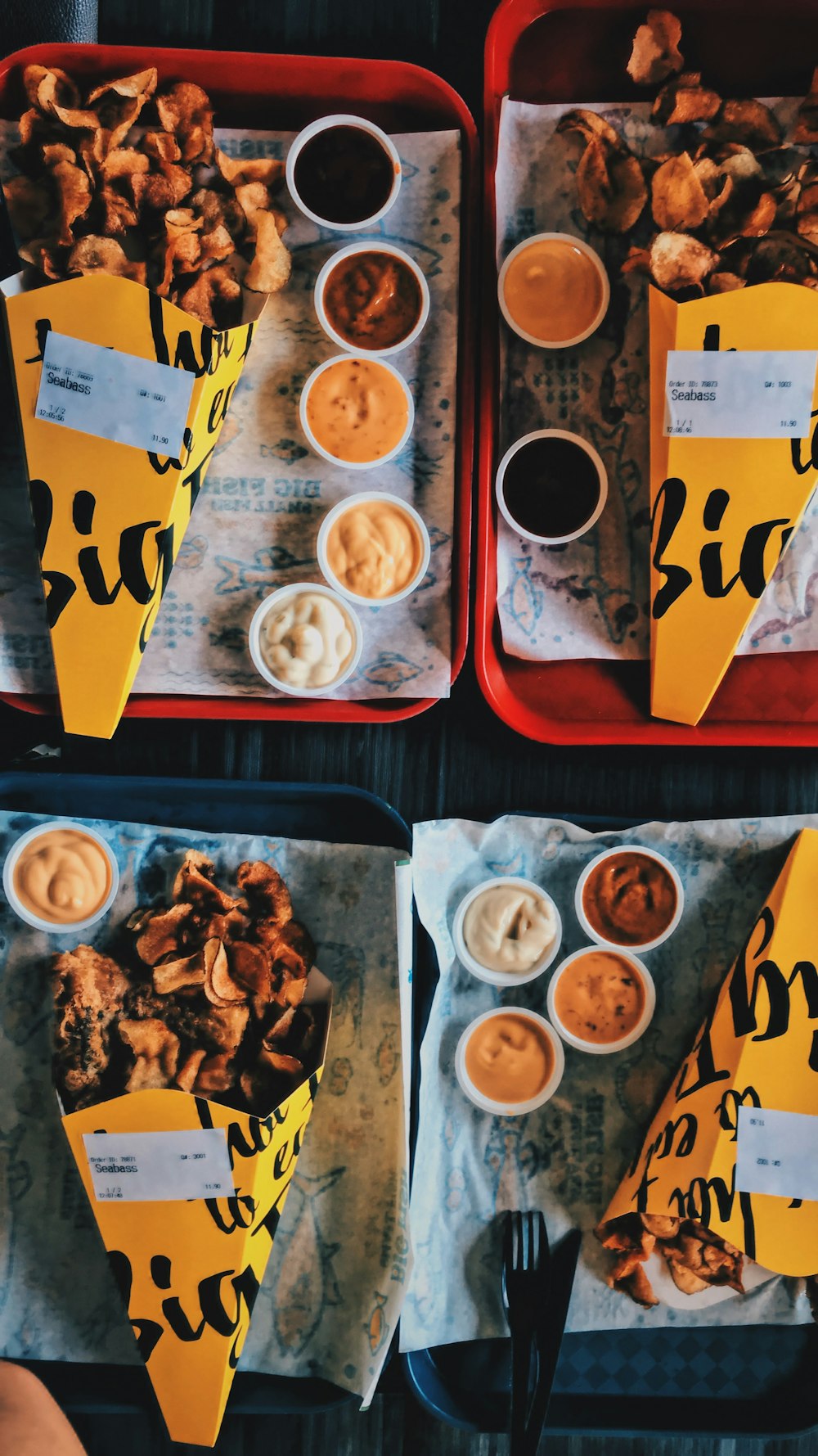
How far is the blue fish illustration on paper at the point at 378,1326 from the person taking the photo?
1.58 metres

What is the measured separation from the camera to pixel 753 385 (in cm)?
152

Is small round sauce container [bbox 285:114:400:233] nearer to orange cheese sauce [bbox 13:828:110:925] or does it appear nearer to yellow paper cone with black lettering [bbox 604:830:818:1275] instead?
orange cheese sauce [bbox 13:828:110:925]

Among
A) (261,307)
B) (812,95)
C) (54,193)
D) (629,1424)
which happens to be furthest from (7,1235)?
(812,95)

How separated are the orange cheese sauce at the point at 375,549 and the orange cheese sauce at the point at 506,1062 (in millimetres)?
783

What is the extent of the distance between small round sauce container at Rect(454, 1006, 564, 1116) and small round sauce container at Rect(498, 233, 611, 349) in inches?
46.4

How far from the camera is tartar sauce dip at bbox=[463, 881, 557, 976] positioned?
5.34 feet

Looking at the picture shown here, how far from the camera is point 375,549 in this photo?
5.17ft

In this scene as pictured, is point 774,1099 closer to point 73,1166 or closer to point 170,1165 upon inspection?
point 170,1165

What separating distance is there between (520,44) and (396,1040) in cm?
179

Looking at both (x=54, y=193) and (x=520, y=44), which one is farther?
(x=520, y=44)

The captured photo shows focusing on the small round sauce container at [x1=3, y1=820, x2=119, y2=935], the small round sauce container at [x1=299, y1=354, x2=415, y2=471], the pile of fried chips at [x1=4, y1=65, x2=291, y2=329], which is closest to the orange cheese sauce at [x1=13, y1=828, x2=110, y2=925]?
the small round sauce container at [x1=3, y1=820, x2=119, y2=935]

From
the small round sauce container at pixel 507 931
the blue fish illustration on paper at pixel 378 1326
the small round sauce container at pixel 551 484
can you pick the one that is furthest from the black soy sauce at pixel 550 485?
the blue fish illustration on paper at pixel 378 1326

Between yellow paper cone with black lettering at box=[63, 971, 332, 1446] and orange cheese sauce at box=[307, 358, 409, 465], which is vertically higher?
orange cheese sauce at box=[307, 358, 409, 465]

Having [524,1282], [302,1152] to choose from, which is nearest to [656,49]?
[302,1152]
